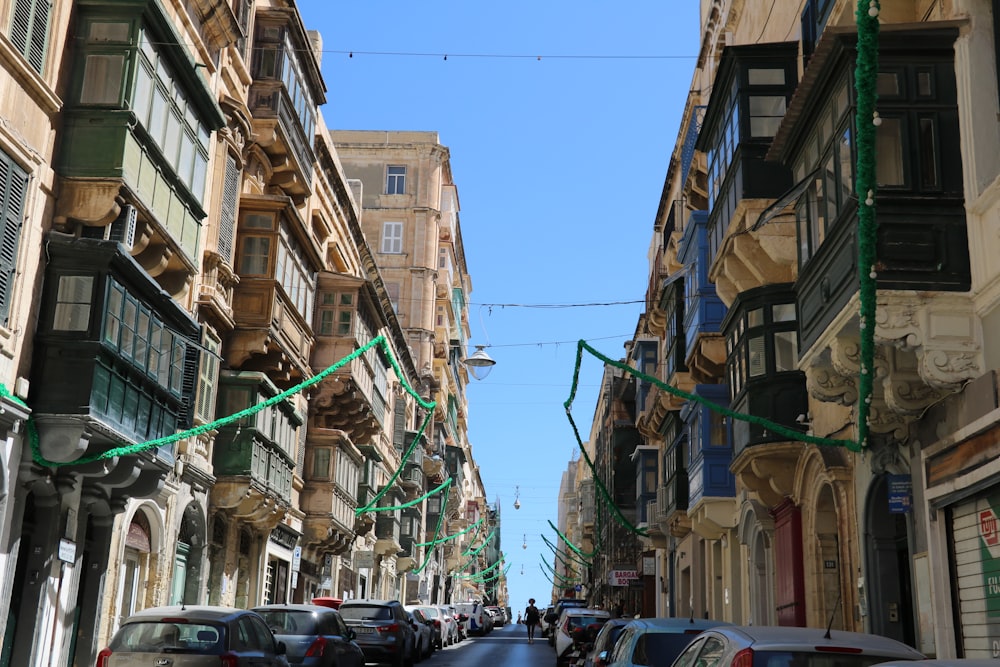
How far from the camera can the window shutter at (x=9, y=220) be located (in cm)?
1578

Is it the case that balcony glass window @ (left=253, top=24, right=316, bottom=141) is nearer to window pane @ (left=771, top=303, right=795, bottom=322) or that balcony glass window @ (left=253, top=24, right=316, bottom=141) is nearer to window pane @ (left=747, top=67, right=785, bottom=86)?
window pane @ (left=747, top=67, right=785, bottom=86)

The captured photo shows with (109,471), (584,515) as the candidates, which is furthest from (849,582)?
(584,515)

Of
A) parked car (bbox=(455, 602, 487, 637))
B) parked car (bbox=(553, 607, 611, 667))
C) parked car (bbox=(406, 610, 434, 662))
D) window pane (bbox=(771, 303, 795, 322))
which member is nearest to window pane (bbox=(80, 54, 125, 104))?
window pane (bbox=(771, 303, 795, 322))

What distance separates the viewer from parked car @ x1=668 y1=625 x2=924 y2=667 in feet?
24.2

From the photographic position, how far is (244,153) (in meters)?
28.8

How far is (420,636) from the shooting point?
97.7 feet

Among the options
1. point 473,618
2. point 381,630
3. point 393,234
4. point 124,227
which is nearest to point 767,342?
point 381,630

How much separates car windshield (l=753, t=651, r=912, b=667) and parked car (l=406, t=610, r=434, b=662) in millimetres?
21616

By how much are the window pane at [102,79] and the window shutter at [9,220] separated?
6.86 ft

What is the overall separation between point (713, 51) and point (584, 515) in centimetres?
6971

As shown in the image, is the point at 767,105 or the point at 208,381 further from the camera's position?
the point at 208,381

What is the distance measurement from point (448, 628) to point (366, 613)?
54.3 ft

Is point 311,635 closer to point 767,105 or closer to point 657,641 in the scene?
point 657,641

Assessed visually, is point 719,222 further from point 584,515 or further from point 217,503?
point 584,515
